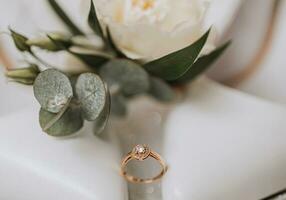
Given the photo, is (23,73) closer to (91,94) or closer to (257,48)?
(91,94)

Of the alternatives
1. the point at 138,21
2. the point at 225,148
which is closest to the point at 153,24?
the point at 138,21

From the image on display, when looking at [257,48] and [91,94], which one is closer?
[91,94]

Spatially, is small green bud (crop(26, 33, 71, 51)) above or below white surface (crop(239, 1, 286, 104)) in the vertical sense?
above

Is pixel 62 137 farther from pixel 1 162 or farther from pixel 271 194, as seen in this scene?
pixel 271 194

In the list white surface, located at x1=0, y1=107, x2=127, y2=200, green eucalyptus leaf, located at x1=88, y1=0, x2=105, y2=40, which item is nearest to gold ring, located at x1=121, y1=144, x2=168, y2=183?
white surface, located at x1=0, y1=107, x2=127, y2=200

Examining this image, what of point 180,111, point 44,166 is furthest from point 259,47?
point 44,166

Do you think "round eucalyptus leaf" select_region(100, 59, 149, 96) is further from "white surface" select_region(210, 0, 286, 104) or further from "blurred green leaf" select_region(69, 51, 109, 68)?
"white surface" select_region(210, 0, 286, 104)
